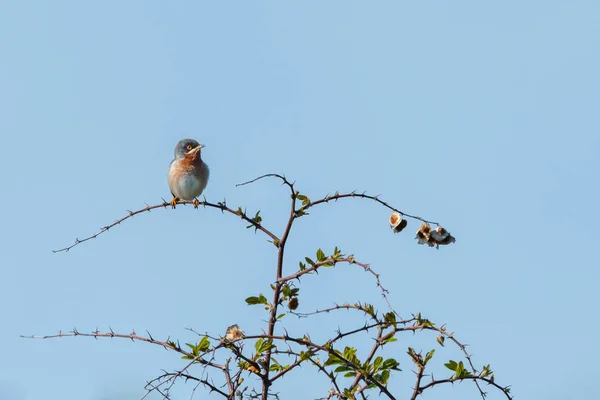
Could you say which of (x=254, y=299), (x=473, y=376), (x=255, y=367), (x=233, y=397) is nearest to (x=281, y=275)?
(x=254, y=299)

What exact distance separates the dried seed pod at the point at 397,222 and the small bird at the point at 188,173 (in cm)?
538

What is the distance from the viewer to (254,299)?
17.7 feet

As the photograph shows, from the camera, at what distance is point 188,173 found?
1121cm

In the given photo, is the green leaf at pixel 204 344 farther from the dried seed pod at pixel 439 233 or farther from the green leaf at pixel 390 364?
the dried seed pod at pixel 439 233

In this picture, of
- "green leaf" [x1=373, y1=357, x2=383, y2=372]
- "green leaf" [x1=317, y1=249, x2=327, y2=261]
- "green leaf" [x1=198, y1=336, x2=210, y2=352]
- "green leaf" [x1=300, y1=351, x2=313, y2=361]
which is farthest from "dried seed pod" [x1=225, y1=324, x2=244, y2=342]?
"green leaf" [x1=373, y1=357, x2=383, y2=372]

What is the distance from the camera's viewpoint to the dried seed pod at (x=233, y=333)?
16.7ft

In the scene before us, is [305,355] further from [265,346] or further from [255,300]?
[255,300]

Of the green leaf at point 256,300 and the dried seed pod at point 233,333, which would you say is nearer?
the dried seed pod at point 233,333

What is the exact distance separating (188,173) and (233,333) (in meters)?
6.28

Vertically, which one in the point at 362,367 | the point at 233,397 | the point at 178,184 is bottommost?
the point at 233,397

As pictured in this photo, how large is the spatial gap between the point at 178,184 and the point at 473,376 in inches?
267

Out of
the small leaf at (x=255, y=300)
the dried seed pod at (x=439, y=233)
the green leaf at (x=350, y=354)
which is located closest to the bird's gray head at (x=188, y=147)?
the dried seed pod at (x=439, y=233)

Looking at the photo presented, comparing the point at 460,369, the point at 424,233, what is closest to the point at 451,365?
the point at 460,369

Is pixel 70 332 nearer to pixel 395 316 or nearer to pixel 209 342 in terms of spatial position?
pixel 209 342
